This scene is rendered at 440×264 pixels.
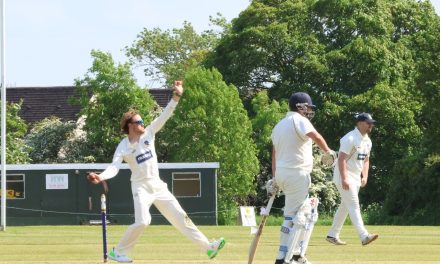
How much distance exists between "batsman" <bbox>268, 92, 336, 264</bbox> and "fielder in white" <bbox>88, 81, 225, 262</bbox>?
1.54m

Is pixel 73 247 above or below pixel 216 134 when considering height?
below

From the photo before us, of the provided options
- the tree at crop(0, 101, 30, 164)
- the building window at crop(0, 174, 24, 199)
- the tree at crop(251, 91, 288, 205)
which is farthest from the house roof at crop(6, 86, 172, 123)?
the building window at crop(0, 174, 24, 199)

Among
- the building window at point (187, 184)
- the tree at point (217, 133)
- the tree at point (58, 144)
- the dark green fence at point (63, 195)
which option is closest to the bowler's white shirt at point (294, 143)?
the dark green fence at point (63, 195)

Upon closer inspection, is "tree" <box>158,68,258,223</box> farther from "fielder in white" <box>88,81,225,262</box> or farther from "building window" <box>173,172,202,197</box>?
"fielder in white" <box>88,81,225,262</box>

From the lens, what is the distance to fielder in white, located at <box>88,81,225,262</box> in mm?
14898

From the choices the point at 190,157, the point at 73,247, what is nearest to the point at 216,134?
the point at 190,157

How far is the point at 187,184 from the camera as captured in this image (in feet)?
158

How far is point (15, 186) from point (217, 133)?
12.6 meters

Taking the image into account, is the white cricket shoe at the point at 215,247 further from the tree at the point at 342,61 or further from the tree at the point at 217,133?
the tree at the point at 342,61

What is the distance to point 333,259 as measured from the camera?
16984 mm

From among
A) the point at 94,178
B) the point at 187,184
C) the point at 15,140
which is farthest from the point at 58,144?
the point at 94,178

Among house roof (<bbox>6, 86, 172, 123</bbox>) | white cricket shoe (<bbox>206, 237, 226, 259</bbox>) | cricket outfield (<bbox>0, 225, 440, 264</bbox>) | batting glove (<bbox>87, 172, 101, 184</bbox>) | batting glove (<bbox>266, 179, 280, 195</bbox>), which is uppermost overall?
→ house roof (<bbox>6, 86, 172, 123</bbox>)

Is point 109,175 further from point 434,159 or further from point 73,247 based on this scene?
point 434,159

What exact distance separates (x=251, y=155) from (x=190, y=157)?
2916 millimetres
